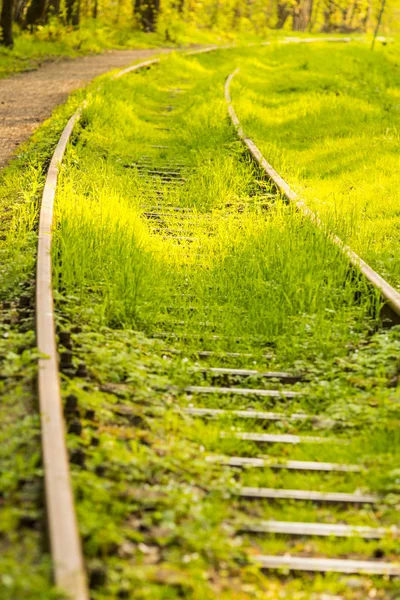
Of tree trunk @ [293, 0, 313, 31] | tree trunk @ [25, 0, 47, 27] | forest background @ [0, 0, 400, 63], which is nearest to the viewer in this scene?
forest background @ [0, 0, 400, 63]

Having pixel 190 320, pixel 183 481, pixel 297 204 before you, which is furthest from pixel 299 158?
pixel 183 481

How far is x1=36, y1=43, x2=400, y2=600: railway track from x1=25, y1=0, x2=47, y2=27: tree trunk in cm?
2119

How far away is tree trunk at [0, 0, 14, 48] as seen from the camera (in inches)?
826

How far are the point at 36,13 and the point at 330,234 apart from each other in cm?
2189

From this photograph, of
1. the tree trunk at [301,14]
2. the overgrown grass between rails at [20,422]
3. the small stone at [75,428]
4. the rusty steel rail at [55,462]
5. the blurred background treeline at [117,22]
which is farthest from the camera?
the tree trunk at [301,14]

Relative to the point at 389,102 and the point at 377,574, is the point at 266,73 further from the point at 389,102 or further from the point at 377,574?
the point at 377,574

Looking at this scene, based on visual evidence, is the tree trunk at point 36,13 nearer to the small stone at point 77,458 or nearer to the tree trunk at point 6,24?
the tree trunk at point 6,24

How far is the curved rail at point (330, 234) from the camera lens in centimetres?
558

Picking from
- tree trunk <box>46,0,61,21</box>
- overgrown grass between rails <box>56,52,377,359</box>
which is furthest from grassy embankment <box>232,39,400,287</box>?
tree trunk <box>46,0,61,21</box>

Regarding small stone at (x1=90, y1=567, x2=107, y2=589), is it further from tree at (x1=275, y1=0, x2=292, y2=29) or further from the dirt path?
tree at (x1=275, y1=0, x2=292, y2=29)

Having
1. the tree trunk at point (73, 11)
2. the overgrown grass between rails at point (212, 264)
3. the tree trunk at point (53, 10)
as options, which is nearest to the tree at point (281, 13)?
the tree trunk at point (73, 11)

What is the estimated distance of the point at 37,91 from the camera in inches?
657

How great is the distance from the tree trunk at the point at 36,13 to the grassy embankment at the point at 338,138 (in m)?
6.59

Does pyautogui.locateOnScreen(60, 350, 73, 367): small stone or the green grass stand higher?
pyautogui.locateOnScreen(60, 350, 73, 367): small stone
